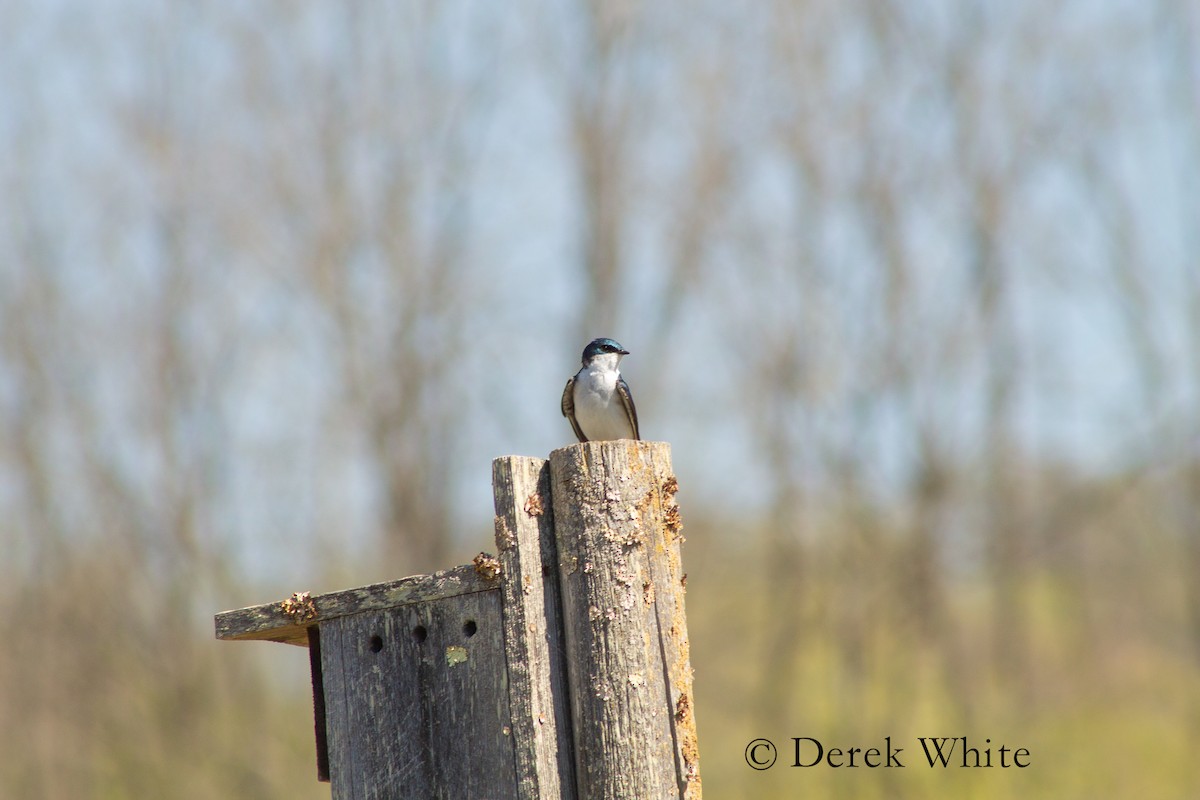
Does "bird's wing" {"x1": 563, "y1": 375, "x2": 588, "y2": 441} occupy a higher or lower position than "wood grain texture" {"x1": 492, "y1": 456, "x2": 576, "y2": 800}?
higher

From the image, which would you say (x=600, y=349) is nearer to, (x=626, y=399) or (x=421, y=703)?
(x=626, y=399)

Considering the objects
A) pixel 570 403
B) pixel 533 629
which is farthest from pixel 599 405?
pixel 533 629

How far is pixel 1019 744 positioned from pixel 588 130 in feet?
23.5

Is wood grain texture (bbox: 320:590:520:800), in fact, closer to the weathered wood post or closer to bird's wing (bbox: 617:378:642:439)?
the weathered wood post

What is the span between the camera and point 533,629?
2623mm

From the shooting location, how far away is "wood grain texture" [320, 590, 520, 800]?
2.66 m

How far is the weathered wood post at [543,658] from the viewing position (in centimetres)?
258

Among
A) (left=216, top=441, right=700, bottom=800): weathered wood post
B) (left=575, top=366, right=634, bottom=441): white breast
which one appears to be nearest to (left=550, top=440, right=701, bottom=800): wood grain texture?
(left=216, top=441, right=700, bottom=800): weathered wood post

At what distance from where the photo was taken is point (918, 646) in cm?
1166

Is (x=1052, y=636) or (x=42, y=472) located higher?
(x=42, y=472)

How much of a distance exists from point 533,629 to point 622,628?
19cm

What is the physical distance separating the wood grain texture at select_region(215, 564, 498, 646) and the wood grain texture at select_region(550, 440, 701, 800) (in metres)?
0.22

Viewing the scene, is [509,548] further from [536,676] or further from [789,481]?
[789,481]

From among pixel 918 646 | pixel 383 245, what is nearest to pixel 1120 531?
pixel 918 646
